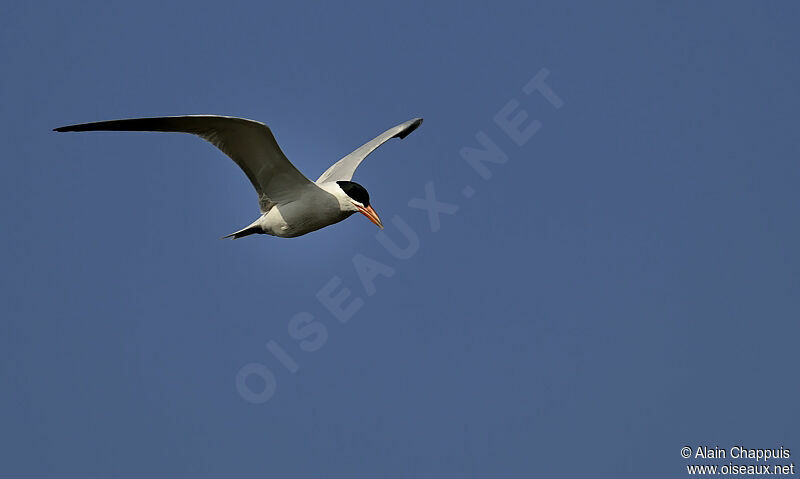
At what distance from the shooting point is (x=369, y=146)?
54.1ft

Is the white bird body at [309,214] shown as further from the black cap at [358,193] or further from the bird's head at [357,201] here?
the black cap at [358,193]

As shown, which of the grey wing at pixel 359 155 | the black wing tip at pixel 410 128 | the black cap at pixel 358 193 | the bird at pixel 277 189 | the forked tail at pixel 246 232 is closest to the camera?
the bird at pixel 277 189

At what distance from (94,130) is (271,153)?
2715 millimetres

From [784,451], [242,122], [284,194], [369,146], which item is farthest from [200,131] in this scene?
[784,451]

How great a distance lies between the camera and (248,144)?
42.2 feet

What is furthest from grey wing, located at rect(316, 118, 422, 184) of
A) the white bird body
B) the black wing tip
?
the white bird body

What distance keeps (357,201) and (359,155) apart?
2.85 m

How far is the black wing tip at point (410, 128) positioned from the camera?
1722cm

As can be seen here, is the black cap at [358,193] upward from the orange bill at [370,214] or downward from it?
upward

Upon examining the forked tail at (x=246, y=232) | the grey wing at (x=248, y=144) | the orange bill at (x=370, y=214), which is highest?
the grey wing at (x=248, y=144)

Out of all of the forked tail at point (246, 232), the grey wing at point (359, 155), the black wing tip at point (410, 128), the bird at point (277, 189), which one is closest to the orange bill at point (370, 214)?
the bird at point (277, 189)

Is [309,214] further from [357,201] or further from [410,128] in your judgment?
[410,128]

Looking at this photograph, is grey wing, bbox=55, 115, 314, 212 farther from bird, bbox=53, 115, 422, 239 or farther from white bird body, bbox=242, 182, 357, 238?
white bird body, bbox=242, 182, 357, 238

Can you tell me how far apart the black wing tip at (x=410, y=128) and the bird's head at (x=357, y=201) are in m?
3.86
